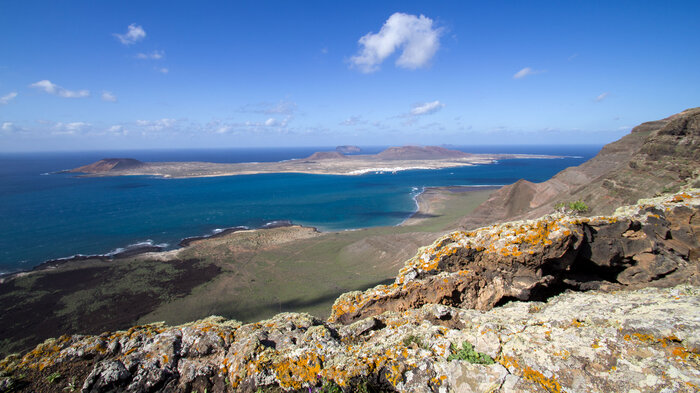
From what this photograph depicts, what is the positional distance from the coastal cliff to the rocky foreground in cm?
3

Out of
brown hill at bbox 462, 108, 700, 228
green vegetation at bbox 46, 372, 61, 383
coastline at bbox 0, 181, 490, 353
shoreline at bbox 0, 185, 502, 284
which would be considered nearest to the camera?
green vegetation at bbox 46, 372, 61, 383

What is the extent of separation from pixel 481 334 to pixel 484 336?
7 cm

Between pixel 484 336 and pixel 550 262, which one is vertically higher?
pixel 550 262

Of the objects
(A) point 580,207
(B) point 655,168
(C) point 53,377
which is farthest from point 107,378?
(B) point 655,168

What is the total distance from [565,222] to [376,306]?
5.89 metres

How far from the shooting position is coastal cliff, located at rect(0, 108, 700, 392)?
181 inches

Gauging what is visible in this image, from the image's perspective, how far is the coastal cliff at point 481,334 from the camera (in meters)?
4.61

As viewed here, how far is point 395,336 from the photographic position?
614 cm

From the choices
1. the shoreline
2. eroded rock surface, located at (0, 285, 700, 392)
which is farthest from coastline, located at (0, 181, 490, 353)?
eroded rock surface, located at (0, 285, 700, 392)

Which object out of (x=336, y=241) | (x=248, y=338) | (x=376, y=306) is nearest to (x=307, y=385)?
(x=248, y=338)

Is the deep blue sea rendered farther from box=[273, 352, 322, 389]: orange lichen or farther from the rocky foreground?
box=[273, 352, 322, 389]: orange lichen

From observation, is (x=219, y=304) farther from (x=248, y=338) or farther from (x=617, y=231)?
(x=617, y=231)

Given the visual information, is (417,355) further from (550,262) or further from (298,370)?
(550,262)

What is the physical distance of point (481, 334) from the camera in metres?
5.61
